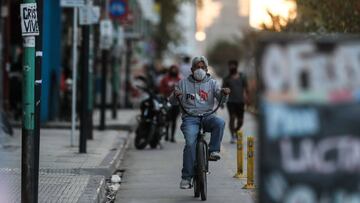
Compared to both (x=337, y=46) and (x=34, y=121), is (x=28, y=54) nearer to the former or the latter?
(x=34, y=121)

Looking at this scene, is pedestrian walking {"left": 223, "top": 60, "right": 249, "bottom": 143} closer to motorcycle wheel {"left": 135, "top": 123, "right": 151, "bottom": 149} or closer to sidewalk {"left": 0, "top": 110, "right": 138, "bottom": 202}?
motorcycle wheel {"left": 135, "top": 123, "right": 151, "bottom": 149}

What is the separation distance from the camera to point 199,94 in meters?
10.9

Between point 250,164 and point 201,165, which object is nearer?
point 201,165

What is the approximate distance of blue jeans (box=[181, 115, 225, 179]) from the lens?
10.6 meters

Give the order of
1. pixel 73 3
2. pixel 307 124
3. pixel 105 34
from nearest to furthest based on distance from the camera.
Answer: pixel 307 124, pixel 73 3, pixel 105 34

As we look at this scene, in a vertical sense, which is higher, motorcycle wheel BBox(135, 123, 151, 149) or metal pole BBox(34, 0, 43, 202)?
metal pole BBox(34, 0, 43, 202)

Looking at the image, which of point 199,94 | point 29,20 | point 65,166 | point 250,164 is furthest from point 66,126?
point 29,20

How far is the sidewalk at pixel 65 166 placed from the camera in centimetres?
1049

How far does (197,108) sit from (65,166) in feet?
10.5

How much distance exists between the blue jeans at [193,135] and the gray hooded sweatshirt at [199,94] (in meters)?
0.14

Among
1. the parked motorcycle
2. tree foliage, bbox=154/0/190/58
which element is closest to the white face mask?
the parked motorcycle

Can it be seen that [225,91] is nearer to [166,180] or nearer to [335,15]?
[166,180]

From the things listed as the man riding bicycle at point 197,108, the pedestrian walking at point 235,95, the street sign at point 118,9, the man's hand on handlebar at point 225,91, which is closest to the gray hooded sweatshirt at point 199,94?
the man riding bicycle at point 197,108

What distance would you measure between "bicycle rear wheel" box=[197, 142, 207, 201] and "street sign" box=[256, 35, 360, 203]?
15.2 feet
